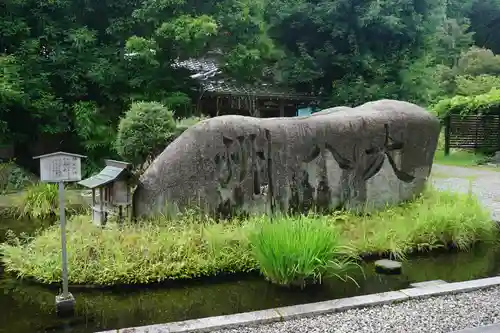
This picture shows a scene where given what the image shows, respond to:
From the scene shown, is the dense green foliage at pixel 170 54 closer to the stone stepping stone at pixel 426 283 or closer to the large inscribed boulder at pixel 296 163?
the large inscribed boulder at pixel 296 163

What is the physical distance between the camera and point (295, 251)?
16.8 feet

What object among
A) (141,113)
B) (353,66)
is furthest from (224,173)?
(353,66)

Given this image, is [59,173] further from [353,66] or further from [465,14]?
[465,14]

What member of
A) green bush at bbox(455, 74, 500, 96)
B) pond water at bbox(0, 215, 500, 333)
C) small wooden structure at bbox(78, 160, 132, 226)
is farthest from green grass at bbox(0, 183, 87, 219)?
green bush at bbox(455, 74, 500, 96)

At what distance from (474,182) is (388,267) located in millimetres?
7975

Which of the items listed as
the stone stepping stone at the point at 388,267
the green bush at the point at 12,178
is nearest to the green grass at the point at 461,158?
the stone stepping stone at the point at 388,267

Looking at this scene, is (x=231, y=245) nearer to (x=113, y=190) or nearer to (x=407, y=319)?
(x=113, y=190)

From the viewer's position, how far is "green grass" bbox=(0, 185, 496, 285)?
17.3ft

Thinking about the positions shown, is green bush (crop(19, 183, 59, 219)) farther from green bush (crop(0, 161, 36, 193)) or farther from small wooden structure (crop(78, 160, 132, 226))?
small wooden structure (crop(78, 160, 132, 226))

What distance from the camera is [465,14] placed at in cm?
2981

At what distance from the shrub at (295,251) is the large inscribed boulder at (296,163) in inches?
68.9

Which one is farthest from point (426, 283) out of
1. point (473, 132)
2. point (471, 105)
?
point (473, 132)

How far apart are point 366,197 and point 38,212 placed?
614cm

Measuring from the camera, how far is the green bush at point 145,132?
8.21 meters
